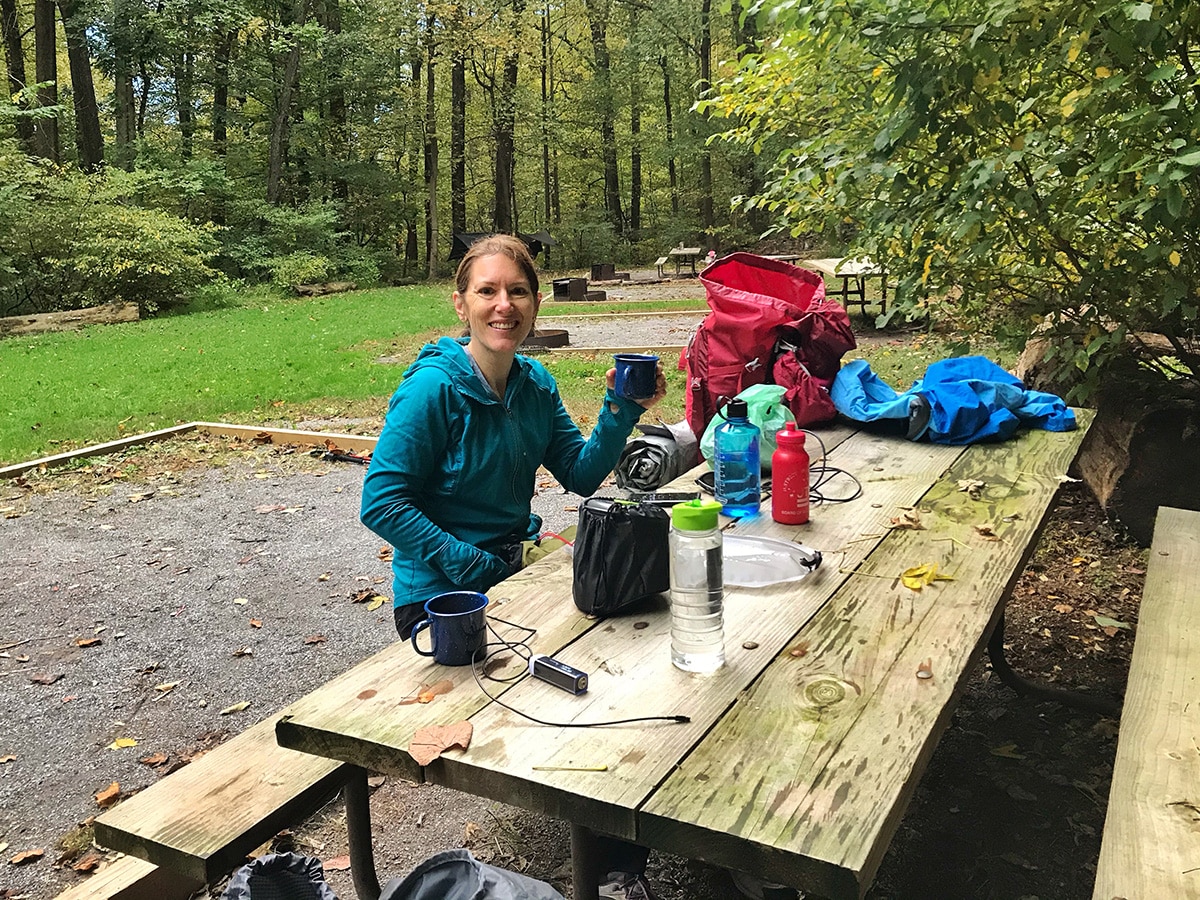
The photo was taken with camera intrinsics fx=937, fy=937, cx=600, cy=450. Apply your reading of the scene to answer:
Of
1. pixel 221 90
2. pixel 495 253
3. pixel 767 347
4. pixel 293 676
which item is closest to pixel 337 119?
pixel 221 90

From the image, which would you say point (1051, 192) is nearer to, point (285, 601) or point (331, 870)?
point (331, 870)

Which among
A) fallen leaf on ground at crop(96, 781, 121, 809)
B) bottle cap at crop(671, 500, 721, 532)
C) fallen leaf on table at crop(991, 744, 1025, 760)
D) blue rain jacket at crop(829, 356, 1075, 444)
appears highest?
bottle cap at crop(671, 500, 721, 532)

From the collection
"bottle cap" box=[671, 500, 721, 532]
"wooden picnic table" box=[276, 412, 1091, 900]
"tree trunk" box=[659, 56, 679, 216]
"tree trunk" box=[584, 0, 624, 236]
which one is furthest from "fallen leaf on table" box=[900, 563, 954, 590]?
"tree trunk" box=[659, 56, 679, 216]

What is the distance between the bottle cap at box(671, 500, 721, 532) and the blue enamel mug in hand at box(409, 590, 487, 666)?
0.40 m

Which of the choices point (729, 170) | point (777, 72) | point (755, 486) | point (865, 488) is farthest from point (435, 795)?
point (729, 170)

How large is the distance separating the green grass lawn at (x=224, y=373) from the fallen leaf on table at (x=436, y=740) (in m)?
4.01

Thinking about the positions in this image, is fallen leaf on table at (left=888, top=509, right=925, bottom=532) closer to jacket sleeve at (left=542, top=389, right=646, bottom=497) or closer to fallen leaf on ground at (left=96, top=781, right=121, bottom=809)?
jacket sleeve at (left=542, top=389, right=646, bottom=497)

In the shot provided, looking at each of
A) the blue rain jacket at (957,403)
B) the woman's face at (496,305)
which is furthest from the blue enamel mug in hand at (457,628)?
the blue rain jacket at (957,403)

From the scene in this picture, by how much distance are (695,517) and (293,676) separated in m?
2.50

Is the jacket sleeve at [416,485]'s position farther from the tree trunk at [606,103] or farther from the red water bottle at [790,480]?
the tree trunk at [606,103]

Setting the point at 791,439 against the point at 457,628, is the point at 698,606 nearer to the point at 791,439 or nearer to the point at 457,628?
the point at 457,628

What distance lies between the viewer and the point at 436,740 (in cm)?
146

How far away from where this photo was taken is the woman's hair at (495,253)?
260 cm

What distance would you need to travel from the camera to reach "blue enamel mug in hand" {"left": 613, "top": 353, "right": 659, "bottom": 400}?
2.38 metres
